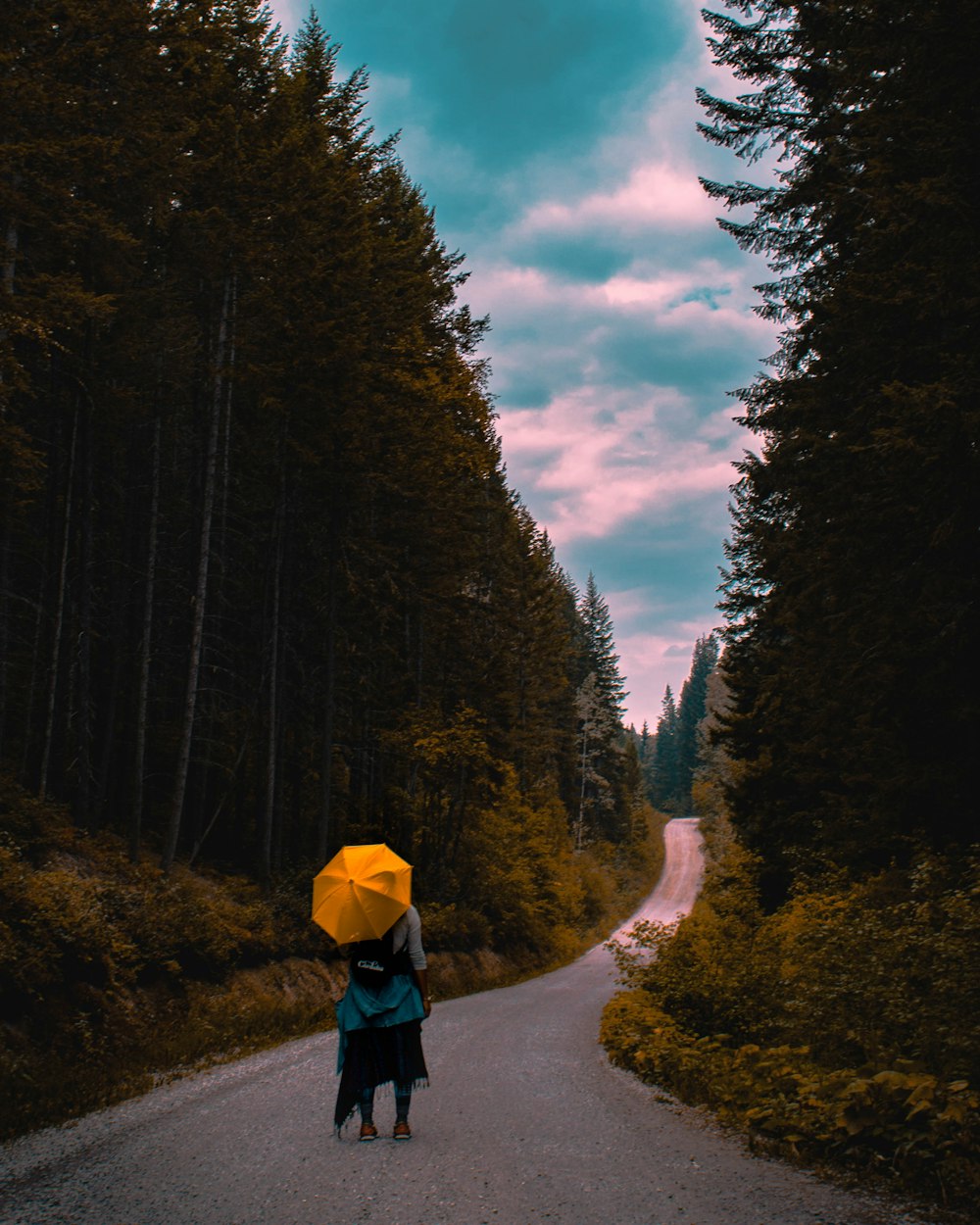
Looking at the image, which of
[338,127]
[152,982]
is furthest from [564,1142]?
[338,127]

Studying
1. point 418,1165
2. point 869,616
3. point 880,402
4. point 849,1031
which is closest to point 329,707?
point 869,616

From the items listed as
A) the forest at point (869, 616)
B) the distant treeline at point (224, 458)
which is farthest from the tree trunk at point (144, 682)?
the forest at point (869, 616)

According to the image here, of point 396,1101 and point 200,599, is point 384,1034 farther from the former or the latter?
point 200,599

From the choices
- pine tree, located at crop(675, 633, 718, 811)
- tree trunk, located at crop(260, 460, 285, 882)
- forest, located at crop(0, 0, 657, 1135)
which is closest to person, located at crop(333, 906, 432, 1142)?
forest, located at crop(0, 0, 657, 1135)

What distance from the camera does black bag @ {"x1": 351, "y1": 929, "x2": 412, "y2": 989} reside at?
5.99m

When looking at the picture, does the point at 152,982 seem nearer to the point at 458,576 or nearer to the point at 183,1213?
the point at 183,1213

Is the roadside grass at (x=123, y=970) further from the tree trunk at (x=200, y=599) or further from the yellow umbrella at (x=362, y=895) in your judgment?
the yellow umbrella at (x=362, y=895)

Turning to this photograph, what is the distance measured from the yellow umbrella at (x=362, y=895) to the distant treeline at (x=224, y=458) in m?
8.81

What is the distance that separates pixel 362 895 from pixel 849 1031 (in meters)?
4.25

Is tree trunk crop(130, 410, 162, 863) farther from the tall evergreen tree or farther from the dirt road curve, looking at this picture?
the tall evergreen tree

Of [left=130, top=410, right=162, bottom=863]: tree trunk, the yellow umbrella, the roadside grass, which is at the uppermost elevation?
[left=130, top=410, right=162, bottom=863]: tree trunk

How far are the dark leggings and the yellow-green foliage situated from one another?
2.50 meters

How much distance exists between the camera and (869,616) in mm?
10281

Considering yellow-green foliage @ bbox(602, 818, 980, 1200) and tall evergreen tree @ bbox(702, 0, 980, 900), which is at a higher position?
tall evergreen tree @ bbox(702, 0, 980, 900)
